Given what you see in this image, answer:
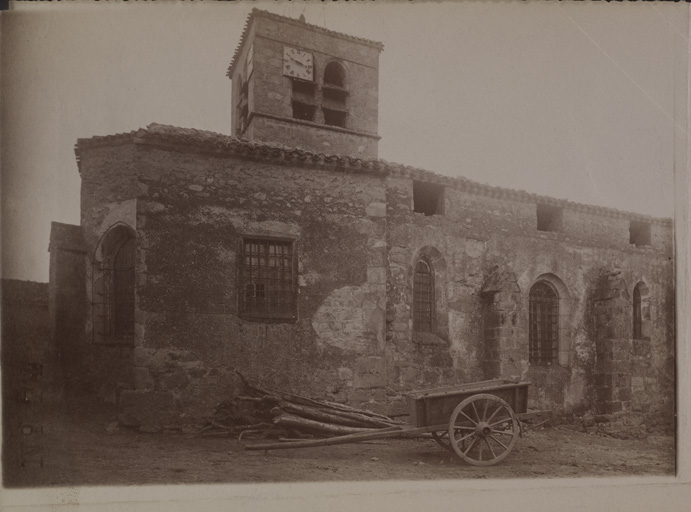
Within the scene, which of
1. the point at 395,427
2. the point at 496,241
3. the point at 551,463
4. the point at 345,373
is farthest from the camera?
the point at 496,241

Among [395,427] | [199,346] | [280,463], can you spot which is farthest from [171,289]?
[395,427]

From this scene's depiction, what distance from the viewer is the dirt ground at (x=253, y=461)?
5.43 metres

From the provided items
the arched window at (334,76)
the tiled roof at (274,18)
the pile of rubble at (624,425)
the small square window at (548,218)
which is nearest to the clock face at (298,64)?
the arched window at (334,76)

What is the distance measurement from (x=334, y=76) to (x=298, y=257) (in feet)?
13.1

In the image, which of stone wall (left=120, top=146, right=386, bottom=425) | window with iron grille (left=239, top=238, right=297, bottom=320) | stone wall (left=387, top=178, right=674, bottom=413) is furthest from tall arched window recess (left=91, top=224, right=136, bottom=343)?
stone wall (left=387, top=178, right=674, bottom=413)

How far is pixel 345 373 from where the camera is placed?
7090mm

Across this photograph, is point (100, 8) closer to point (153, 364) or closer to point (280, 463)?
point (153, 364)

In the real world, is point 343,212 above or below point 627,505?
above

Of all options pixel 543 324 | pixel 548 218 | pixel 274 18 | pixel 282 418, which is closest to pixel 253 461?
pixel 282 418

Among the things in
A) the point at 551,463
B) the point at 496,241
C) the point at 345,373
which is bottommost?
the point at 551,463

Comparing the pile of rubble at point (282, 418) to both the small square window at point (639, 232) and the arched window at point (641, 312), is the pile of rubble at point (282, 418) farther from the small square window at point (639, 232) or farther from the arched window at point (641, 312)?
the arched window at point (641, 312)

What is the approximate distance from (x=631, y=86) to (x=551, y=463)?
188 inches

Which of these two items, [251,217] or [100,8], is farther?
[251,217]

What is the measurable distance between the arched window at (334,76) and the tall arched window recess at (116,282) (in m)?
4.41
